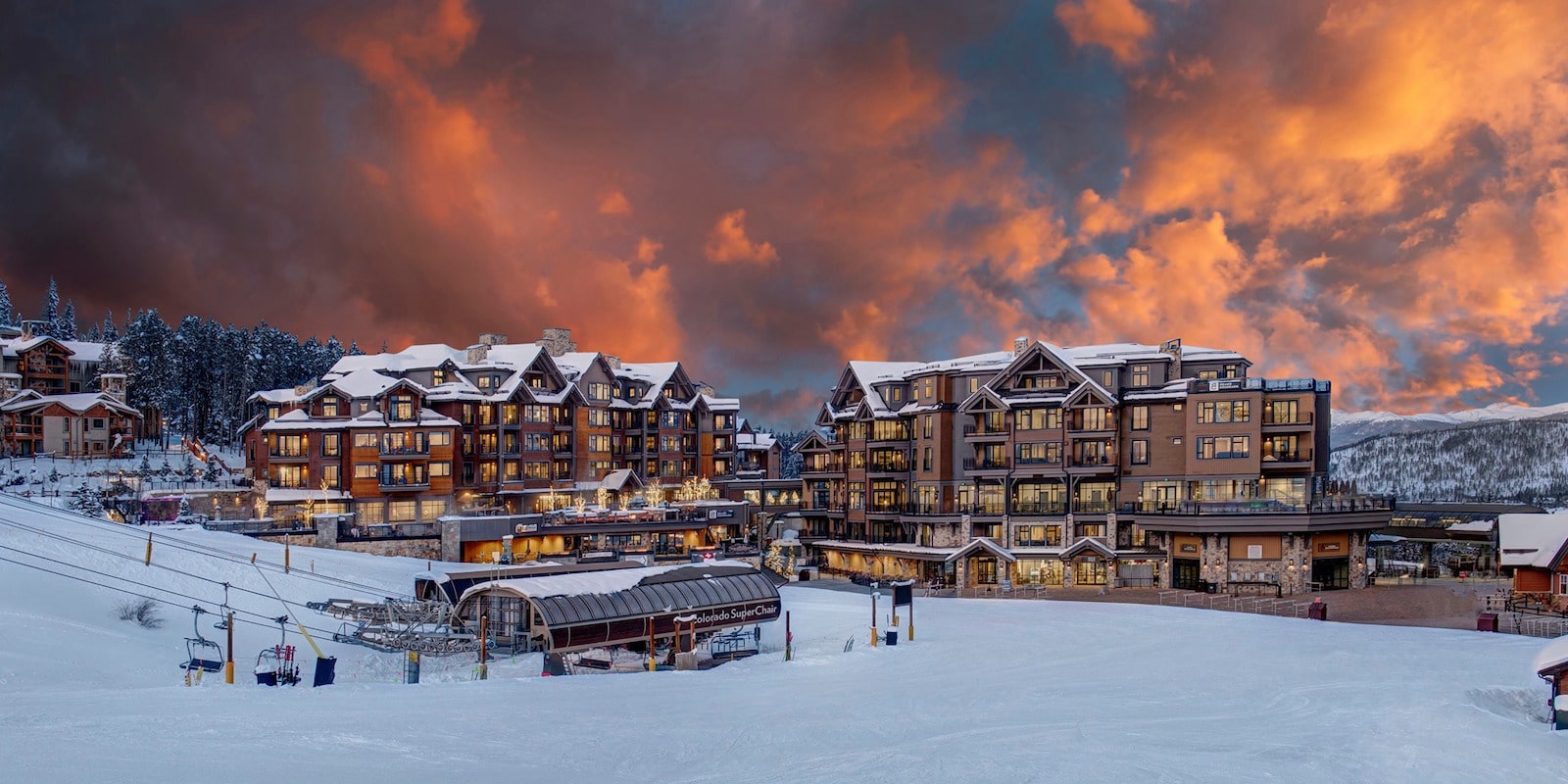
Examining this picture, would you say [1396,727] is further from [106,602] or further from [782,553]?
[782,553]

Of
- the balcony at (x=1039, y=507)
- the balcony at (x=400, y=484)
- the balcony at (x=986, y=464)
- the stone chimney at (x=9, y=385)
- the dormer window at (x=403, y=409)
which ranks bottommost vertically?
the balcony at (x=1039, y=507)

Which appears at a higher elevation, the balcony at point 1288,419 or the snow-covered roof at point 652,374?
the snow-covered roof at point 652,374

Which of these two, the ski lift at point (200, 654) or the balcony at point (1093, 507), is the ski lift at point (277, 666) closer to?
the ski lift at point (200, 654)

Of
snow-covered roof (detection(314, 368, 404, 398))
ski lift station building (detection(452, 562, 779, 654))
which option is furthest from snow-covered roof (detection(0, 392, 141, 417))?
ski lift station building (detection(452, 562, 779, 654))

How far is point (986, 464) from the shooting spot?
7256cm

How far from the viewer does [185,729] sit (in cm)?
1897

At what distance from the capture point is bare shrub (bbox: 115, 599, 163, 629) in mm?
35438

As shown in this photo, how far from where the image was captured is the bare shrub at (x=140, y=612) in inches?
1395

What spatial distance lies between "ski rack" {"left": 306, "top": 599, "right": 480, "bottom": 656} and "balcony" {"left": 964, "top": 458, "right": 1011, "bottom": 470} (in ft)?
138

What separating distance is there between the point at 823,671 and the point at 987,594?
31.1 m

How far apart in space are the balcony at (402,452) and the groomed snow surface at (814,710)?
31522 mm

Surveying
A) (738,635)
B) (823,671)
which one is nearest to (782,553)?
(738,635)

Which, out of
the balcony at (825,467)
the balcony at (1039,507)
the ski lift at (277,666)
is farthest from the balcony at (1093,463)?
the ski lift at (277,666)

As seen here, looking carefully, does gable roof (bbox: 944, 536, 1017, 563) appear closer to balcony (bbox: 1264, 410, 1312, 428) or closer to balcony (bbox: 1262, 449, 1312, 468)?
balcony (bbox: 1262, 449, 1312, 468)
